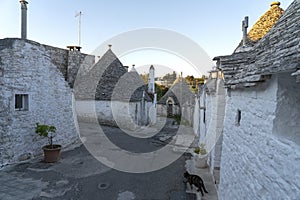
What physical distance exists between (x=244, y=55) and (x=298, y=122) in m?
3.38

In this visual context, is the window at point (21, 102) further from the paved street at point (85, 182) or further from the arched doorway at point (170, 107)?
the arched doorway at point (170, 107)

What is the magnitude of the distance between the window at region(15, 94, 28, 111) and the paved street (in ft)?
8.09

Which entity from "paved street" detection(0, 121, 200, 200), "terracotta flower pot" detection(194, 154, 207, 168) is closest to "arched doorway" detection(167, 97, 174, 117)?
"paved street" detection(0, 121, 200, 200)

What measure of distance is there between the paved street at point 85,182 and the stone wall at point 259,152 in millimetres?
2405

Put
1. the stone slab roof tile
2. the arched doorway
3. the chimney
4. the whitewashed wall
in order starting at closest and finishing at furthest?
1. the stone slab roof tile
2. the chimney
3. the whitewashed wall
4. the arched doorway

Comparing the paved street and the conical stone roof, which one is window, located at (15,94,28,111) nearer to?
the paved street

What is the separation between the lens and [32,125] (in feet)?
28.8

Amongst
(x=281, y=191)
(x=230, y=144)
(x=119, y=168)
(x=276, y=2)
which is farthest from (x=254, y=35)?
(x=119, y=168)

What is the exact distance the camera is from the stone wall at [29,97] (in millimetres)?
7766

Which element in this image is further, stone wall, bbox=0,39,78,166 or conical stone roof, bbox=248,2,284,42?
conical stone roof, bbox=248,2,284,42

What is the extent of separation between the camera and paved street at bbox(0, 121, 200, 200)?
5.80 meters

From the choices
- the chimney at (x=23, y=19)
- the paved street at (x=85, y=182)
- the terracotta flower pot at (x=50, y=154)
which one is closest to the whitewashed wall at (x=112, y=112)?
the paved street at (x=85, y=182)

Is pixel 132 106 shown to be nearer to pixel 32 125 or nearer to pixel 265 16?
pixel 32 125

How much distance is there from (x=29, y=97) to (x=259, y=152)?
9.30 m
